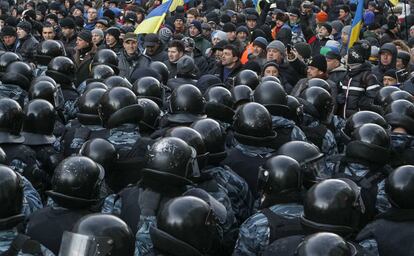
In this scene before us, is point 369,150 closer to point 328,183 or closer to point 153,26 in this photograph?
point 328,183

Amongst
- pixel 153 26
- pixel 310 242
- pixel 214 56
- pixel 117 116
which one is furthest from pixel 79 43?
pixel 310 242

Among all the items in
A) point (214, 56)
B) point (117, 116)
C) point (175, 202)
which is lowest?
point (214, 56)

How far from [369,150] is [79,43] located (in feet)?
25.7

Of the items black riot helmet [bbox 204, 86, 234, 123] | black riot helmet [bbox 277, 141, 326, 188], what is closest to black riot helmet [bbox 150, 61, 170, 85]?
black riot helmet [bbox 204, 86, 234, 123]

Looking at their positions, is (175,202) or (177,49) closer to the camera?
(175,202)

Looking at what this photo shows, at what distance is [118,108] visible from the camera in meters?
7.40

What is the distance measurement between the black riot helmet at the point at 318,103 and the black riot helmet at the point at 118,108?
7.51 ft

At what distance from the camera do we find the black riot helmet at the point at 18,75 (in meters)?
9.76

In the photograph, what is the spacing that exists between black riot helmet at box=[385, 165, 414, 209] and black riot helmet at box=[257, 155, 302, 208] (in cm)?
69

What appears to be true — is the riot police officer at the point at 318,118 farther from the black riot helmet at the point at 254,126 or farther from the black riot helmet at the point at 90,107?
the black riot helmet at the point at 90,107

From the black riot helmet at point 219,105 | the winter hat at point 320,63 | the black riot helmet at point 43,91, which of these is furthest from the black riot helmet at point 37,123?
the winter hat at point 320,63

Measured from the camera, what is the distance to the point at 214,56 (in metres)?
14.4

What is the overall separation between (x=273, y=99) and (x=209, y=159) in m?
1.85

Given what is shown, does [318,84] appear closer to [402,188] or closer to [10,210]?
[402,188]
